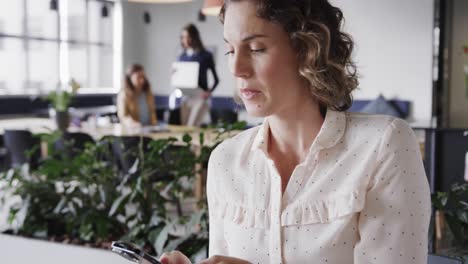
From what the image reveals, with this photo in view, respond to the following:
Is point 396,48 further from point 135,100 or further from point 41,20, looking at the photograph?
point 41,20

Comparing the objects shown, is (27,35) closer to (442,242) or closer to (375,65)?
(375,65)

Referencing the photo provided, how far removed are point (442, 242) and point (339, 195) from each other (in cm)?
91

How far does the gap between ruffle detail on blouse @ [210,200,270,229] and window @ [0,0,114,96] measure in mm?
8009

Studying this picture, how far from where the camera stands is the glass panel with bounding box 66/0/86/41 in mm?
10500

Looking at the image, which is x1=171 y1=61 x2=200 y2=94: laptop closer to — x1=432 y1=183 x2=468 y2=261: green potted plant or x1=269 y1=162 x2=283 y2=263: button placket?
x1=432 y1=183 x2=468 y2=261: green potted plant

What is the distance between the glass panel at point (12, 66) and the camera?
363 inches

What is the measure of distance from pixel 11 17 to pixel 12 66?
29.6 inches

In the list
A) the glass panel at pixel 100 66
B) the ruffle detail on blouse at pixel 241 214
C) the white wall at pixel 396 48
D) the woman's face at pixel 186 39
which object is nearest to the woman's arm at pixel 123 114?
the woman's face at pixel 186 39

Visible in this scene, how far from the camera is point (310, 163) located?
108 cm

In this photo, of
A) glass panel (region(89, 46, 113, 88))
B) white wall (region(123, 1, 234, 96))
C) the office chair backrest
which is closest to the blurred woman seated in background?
the office chair backrest

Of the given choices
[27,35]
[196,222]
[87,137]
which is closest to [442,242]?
[196,222]

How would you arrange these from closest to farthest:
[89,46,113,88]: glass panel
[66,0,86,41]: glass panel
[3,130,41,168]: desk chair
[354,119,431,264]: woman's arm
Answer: [354,119,431,264]: woman's arm < [3,130,41,168]: desk chair < [66,0,86,41]: glass panel < [89,46,113,88]: glass panel

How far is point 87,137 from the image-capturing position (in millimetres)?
4641

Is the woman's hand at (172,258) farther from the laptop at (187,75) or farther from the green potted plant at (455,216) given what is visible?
the laptop at (187,75)
